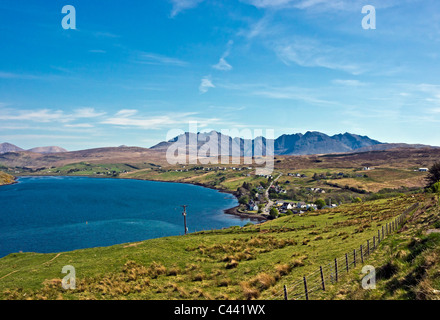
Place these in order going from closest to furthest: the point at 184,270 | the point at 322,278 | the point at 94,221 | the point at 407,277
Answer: the point at 407,277 < the point at 322,278 < the point at 184,270 < the point at 94,221

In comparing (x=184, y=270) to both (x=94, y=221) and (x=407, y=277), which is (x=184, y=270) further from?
(x=94, y=221)

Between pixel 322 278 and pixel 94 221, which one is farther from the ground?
pixel 322 278

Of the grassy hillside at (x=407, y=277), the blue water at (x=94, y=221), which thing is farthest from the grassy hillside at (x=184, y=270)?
the blue water at (x=94, y=221)

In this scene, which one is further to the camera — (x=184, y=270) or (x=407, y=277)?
(x=184, y=270)

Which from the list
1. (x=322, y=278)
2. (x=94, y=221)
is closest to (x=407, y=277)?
(x=322, y=278)

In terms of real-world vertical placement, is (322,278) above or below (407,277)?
below

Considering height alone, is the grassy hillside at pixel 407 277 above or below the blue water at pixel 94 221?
above

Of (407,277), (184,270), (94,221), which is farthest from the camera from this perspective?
(94,221)

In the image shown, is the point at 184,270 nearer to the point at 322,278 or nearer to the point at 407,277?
the point at 322,278

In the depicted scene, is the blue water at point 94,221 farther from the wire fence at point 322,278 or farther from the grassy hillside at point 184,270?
the wire fence at point 322,278

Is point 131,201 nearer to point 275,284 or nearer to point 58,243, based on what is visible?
point 58,243

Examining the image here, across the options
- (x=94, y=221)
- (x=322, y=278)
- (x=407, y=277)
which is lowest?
(x=94, y=221)
